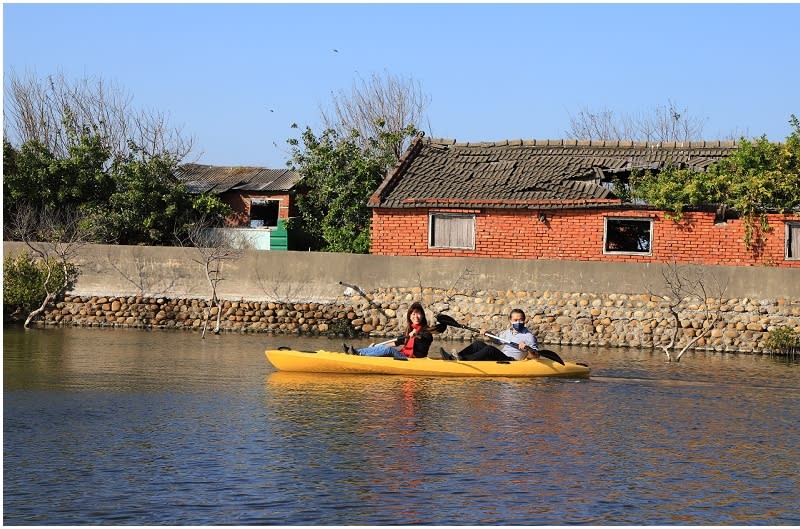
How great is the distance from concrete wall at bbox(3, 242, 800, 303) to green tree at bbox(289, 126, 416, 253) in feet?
16.3

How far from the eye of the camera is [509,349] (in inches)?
Result: 779

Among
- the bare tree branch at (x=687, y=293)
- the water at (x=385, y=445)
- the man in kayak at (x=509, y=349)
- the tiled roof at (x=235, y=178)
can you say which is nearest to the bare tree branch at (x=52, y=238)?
the tiled roof at (x=235, y=178)

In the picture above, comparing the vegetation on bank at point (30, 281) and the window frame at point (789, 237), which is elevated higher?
the window frame at point (789, 237)

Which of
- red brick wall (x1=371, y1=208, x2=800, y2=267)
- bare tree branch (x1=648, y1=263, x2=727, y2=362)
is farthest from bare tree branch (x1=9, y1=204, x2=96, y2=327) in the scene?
bare tree branch (x1=648, y1=263, x2=727, y2=362)

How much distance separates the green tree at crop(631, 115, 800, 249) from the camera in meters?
26.6

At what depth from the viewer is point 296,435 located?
14.2 meters

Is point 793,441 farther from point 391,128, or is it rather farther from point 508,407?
point 391,128

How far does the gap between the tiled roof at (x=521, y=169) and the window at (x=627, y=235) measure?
63cm

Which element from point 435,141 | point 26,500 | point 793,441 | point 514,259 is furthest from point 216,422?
point 435,141

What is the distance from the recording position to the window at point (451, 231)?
28125mm

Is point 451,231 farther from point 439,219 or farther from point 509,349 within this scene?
point 509,349

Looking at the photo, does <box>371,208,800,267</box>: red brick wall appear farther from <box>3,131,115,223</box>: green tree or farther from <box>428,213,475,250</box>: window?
<box>3,131,115,223</box>: green tree

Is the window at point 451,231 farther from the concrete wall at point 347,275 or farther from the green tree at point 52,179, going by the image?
the green tree at point 52,179

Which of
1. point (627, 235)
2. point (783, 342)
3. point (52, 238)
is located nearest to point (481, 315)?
point (627, 235)
